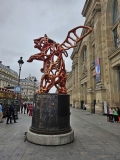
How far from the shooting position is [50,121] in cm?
618

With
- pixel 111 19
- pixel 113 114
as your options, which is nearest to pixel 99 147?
pixel 113 114

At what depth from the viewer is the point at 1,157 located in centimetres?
449

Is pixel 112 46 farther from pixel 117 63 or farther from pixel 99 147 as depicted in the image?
pixel 99 147

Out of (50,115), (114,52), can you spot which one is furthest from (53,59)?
(114,52)

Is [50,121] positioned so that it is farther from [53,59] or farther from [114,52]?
[114,52]

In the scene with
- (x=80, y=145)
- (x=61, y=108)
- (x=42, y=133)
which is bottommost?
(x=80, y=145)

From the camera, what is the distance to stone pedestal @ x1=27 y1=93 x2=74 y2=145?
588 centimetres

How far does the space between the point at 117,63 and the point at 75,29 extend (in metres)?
12.2

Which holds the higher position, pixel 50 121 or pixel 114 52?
pixel 114 52

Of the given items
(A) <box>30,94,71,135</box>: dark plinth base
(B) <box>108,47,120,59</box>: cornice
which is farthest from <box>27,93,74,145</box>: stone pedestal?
(B) <box>108,47,120,59</box>: cornice

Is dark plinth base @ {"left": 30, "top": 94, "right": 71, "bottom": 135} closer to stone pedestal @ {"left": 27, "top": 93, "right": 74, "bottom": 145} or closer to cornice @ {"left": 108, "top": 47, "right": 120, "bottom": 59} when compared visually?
stone pedestal @ {"left": 27, "top": 93, "right": 74, "bottom": 145}

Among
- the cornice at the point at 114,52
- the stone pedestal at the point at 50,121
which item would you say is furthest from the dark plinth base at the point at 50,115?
the cornice at the point at 114,52

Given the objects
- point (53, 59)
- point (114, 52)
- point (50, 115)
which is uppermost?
point (114, 52)

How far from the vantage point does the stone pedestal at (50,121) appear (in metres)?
5.88
